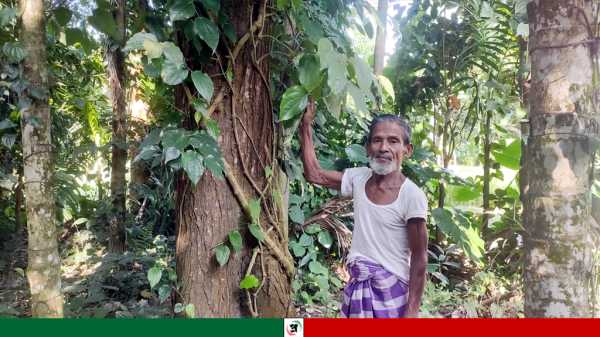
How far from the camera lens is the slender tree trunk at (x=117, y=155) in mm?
2135

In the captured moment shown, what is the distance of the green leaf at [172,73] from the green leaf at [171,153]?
0.14m

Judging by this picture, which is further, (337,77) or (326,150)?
(326,150)

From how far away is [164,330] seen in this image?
0.98m

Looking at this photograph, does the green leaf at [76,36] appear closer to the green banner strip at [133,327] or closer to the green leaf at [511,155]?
the green banner strip at [133,327]

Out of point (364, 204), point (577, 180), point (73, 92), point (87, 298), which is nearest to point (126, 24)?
point (73, 92)

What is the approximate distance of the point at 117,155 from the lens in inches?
84.2

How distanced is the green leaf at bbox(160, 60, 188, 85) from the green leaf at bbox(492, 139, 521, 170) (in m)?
1.85

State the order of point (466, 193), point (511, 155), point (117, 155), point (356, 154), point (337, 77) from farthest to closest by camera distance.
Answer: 1. point (466, 193)
2. point (511, 155)
3. point (117, 155)
4. point (356, 154)
5. point (337, 77)

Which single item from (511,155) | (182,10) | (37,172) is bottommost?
(37,172)

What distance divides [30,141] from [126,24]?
2.55ft

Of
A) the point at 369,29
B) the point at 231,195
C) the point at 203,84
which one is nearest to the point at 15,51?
the point at 203,84

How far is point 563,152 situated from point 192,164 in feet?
2.42

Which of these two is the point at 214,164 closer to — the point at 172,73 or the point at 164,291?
the point at 172,73

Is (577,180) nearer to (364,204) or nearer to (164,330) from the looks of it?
(364,204)
